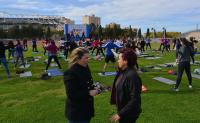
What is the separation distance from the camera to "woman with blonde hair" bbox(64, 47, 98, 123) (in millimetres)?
4648

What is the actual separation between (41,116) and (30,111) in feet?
2.55

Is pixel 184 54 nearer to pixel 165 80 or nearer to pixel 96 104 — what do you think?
pixel 165 80

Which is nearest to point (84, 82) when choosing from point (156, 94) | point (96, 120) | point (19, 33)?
point (96, 120)

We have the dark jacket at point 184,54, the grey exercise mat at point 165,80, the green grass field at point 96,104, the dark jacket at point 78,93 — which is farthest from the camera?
the grey exercise mat at point 165,80

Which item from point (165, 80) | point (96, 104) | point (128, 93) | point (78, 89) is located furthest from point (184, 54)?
point (78, 89)

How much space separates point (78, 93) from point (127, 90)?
670 mm

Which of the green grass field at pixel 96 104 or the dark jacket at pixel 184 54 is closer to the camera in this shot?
the green grass field at pixel 96 104

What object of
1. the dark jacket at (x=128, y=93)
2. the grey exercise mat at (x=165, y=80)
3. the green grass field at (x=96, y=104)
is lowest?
the green grass field at (x=96, y=104)

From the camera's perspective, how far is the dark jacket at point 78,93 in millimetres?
4645

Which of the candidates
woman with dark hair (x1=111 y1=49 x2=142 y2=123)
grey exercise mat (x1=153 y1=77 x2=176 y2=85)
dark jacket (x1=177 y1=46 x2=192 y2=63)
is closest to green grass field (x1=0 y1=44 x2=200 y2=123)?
grey exercise mat (x1=153 y1=77 x2=176 y2=85)

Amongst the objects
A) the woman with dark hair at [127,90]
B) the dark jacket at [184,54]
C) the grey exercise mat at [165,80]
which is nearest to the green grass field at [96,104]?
the grey exercise mat at [165,80]

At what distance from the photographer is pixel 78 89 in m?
4.66

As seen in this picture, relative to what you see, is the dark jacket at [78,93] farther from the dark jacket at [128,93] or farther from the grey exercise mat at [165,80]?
the grey exercise mat at [165,80]

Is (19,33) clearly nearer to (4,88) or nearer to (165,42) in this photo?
(165,42)
